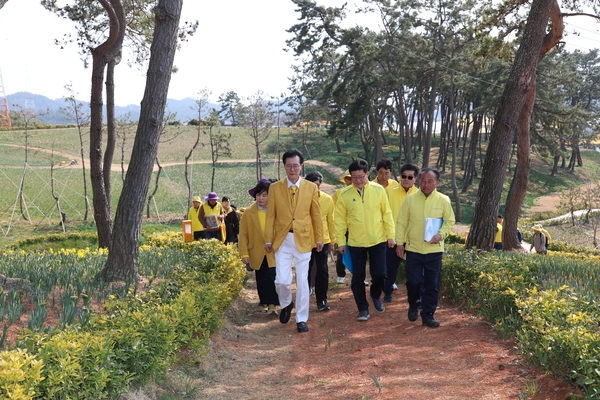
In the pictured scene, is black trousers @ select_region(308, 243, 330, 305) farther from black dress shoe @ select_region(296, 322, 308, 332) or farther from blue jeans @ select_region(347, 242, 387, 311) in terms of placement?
black dress shoe @ select_region(296, 322, 308, 332)

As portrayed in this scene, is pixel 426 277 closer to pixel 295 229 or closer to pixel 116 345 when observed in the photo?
pixel 295 229

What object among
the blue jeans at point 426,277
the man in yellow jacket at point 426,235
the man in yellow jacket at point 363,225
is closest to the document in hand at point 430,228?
the man in yellow jacket at point 426,235

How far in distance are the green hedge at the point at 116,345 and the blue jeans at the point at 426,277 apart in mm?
2143

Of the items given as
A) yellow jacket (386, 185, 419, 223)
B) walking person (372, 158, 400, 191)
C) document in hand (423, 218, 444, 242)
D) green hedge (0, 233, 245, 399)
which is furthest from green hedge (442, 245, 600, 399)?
green hedge (0, 233, 245, 399)

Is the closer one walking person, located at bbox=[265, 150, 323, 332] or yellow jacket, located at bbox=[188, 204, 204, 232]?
walking person, located at bbox=[265, 150, 323, 332]

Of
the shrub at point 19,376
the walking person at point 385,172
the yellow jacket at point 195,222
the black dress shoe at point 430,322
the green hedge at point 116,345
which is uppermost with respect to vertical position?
the walking person at point 385,172

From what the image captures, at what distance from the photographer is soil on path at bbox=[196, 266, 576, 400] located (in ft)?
14.8

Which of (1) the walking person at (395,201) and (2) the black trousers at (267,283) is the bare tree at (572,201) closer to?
(1) the walking person at (395,201)

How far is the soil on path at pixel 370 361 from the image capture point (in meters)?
4.51

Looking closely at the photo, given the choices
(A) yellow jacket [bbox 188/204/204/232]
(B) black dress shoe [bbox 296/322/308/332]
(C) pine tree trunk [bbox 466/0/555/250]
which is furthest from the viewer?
(A) yellow jacket [bbox 188/204/204/232]

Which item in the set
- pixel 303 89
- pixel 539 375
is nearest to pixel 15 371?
pixel 539 375

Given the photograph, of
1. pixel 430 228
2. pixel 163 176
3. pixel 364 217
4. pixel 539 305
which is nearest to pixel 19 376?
pixel 539 305

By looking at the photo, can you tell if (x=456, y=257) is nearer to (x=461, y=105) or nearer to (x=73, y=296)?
(x=73, y=296)

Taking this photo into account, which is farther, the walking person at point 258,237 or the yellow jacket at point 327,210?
the yellow jacket at point 327,210
